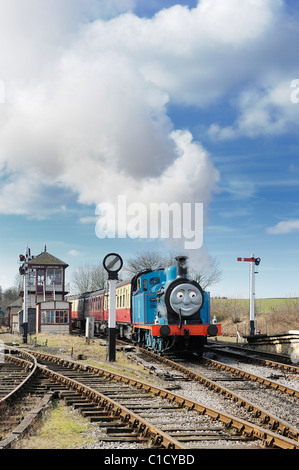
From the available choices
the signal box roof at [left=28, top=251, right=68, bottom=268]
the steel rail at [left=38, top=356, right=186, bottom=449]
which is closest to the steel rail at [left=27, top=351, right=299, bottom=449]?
the steel rail at [left=38, top=356, right=186, bottom=449]

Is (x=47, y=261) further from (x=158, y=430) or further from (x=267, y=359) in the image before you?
(x=158, y=430)

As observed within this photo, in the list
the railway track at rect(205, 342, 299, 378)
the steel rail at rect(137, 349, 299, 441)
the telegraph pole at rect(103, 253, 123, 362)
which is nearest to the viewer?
the steel rail at rect(137, 349, 299, 441)

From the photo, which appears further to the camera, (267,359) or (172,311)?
(267,359)

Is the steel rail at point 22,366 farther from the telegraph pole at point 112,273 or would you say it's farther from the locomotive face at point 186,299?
the locomotive face at point 186,299

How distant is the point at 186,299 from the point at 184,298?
9 centimetres

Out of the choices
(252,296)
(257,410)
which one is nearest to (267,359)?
(252,296)

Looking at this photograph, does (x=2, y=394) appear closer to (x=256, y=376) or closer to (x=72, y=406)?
(x=72, y=406)

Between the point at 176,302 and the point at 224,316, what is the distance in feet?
79.2

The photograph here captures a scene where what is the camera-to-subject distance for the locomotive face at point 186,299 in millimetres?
14672

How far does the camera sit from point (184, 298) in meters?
14.8

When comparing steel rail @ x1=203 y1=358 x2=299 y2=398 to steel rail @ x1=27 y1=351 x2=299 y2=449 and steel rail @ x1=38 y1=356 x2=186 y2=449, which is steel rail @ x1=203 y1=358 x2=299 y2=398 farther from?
steel rail @ x1=38 y1=356 x2=186 y2=449

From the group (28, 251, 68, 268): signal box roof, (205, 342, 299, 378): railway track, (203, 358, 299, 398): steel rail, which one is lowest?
(205, 342, 299, 378): railway track

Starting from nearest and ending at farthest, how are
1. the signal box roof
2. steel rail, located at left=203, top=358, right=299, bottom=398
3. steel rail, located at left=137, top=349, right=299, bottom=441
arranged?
steel rail, located at left=137, top=349, right=299, bottom=441
steel rail, located at left=203, top=358, right=299, bottom=398
the signal box roof

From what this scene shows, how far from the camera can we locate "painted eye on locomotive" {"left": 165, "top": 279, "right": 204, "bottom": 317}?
48.2ft
